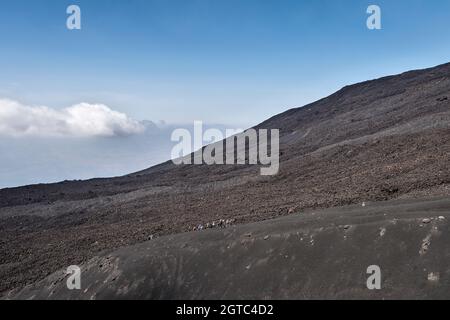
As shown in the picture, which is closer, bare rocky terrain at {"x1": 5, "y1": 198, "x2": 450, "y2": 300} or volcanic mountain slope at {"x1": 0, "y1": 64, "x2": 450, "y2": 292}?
bare rocky terrain at {"x1": 5, "y1": 198, "x2": 450, "y2": 300}

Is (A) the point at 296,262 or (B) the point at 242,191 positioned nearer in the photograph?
(A) the point at 296,262

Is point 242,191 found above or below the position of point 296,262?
above

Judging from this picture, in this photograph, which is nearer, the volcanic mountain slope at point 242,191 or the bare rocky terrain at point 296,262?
the bare rocky terrain at point 296,262
